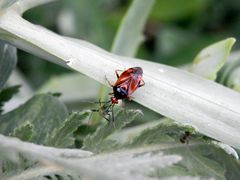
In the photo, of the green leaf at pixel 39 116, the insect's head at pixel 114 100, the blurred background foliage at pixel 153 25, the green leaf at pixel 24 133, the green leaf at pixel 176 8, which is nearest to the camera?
the green leaf at pixel 24 133

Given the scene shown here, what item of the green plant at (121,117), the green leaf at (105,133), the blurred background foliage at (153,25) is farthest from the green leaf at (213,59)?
the blurred background foliage at (153,25)

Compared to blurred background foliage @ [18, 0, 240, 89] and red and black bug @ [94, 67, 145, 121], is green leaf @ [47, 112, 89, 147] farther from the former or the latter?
blurred background foliage @ [18, 0, 240, 89]

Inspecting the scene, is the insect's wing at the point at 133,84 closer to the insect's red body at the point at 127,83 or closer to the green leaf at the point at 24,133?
the insect's red body at the point at 127,83

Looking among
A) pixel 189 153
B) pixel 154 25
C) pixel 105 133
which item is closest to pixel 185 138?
pixel 189 153

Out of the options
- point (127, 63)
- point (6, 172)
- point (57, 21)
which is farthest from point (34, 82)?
point (6, 172)

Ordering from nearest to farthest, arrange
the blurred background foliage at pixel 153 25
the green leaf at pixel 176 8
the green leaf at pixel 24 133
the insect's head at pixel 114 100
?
the green leaf at pixel 24 133 → the insect's head at pixel 114 100 → the blurred background foliage at pixel 153 25 → the green leaf at pixel 176 8
